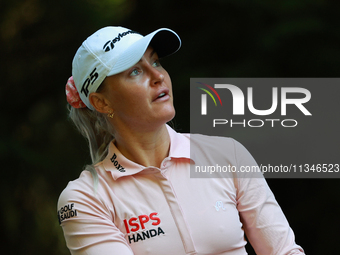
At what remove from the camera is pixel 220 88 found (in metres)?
2.32

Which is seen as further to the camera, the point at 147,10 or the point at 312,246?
the point at 147,10

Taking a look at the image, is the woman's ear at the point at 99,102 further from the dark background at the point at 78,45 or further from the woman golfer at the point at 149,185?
the dark background at the point at 78,45

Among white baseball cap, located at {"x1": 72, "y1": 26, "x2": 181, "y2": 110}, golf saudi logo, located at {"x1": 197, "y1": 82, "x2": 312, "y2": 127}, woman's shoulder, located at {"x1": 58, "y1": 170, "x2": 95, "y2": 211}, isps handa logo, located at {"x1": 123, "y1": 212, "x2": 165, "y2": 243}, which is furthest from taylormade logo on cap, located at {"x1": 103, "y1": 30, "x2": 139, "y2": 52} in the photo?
golf saudi logo, located at {"x1": 197, "y1": 82, "x2": 312, "y2": 127}

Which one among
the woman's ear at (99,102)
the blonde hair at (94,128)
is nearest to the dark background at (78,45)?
the blonde hair at (94,128)

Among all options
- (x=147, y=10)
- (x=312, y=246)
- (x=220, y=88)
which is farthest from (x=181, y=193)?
(x=147, y=10)

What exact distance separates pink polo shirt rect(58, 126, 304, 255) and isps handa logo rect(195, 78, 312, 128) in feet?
2.66

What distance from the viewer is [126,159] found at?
1.47 metres

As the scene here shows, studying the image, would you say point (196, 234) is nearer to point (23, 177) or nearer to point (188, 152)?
point (188, 152)

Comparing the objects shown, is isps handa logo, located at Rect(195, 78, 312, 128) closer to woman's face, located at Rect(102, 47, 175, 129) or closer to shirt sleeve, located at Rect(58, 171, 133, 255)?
woman's face, located at Rect(102, 47, 175, 129)

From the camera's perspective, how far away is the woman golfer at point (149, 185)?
53.1 inches

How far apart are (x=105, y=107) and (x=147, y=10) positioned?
1171 mm

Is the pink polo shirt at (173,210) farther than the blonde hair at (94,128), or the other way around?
the blonde hair at (94,128)

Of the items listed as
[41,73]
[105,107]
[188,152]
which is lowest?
[188,152]

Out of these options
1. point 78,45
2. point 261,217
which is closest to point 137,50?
point 261,217
